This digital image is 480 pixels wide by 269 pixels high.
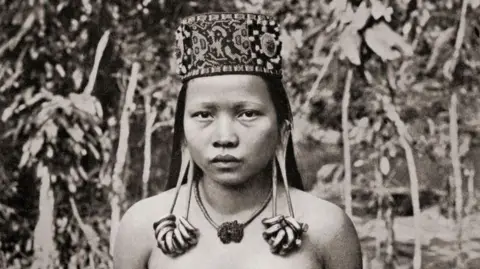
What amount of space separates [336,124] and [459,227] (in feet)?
1.19

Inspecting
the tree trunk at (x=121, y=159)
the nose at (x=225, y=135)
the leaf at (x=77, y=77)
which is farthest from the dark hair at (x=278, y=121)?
the leaf at (x=77, y=77)

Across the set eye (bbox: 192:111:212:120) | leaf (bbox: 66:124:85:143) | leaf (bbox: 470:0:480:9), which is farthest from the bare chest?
leaf (bbox: 470:0:480:9)

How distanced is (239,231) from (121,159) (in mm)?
570

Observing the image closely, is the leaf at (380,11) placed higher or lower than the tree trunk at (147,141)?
higher

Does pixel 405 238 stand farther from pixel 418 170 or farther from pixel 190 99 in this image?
pixel 190 99

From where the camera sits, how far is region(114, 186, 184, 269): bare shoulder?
1.52 meters

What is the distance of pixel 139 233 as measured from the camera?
1529mm

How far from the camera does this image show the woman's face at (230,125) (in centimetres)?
142

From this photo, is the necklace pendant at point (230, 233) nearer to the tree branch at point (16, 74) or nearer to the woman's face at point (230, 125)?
the woman's face at point (230, 125)

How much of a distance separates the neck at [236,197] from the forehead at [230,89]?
0.16 meters

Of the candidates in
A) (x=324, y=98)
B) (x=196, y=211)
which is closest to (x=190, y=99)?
(x=196, y=211)

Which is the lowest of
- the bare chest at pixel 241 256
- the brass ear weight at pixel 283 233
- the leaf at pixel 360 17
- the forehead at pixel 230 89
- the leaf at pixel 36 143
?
the bare chest at pixel 241 256

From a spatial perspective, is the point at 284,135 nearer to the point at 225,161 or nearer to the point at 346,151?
the point at 225,161

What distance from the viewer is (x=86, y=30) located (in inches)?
74.7
